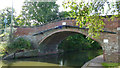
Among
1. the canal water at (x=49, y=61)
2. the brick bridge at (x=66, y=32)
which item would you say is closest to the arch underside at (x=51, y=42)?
the brick bridge at (x=66, y=32)

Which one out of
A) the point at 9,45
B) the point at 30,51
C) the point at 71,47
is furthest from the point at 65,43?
the point at 9,45

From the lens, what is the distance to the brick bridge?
30.0 ft

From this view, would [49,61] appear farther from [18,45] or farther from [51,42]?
[51,42]

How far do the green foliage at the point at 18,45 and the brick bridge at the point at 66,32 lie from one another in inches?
52.1

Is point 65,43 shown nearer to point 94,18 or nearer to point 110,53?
point 110,53

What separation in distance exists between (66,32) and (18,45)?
4.74m

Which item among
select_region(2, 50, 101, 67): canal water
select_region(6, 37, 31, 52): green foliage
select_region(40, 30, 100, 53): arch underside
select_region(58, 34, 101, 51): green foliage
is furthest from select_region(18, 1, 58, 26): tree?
select_region(2, 50, 101, 67): canal water

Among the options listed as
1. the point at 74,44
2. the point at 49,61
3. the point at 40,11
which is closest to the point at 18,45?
the point at 49,61

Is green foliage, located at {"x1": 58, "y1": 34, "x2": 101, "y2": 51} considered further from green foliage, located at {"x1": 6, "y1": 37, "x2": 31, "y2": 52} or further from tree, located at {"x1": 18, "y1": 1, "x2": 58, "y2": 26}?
green foliage, located at {"x1": 6, "y1": 37, "x2": 31, "y2": 52}

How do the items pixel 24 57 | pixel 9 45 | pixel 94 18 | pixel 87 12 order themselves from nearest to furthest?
pixel 87 12, pixel 94 18, pixel 9 45, pixel 24 57

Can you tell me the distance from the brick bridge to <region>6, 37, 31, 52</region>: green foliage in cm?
132

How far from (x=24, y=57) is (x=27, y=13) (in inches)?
314

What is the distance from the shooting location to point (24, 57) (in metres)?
11.9

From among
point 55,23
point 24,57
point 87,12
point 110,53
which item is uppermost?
point 87,12
